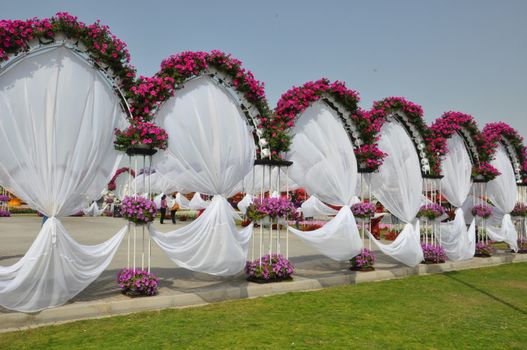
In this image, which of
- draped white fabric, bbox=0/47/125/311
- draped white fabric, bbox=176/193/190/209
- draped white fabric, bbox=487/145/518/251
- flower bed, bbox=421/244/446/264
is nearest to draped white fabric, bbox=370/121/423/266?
flower bed, bbox=421/244/446/264

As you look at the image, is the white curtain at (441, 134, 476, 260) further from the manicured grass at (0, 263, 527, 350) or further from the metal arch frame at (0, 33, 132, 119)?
the metal arch frame at (0, 33, 132, 119)

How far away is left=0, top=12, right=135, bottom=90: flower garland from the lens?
6.05 m

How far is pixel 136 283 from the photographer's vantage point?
690 centimetres

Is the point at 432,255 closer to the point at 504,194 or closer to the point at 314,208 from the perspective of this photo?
the point at 504,194

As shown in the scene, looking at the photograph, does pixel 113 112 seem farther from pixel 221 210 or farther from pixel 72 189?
pixel 221 210

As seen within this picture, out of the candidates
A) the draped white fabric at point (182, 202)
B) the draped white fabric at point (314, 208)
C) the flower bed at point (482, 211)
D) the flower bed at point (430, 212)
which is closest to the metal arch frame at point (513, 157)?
the flower bed at point (482, 211)

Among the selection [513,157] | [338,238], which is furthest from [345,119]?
[513,157]

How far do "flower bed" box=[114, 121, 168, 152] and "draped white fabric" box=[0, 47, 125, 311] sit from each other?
1.03 ft

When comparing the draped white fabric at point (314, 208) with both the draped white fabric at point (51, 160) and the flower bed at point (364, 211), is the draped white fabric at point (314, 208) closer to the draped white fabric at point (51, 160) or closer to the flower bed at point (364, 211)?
the flower bed at point (364, 211)

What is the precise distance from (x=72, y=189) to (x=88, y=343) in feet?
7.25

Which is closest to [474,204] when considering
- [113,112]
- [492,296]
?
[492,296]

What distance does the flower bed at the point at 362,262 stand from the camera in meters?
10.0

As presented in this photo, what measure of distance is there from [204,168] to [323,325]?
3.22 metres

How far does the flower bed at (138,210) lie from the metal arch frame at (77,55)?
138 cm
